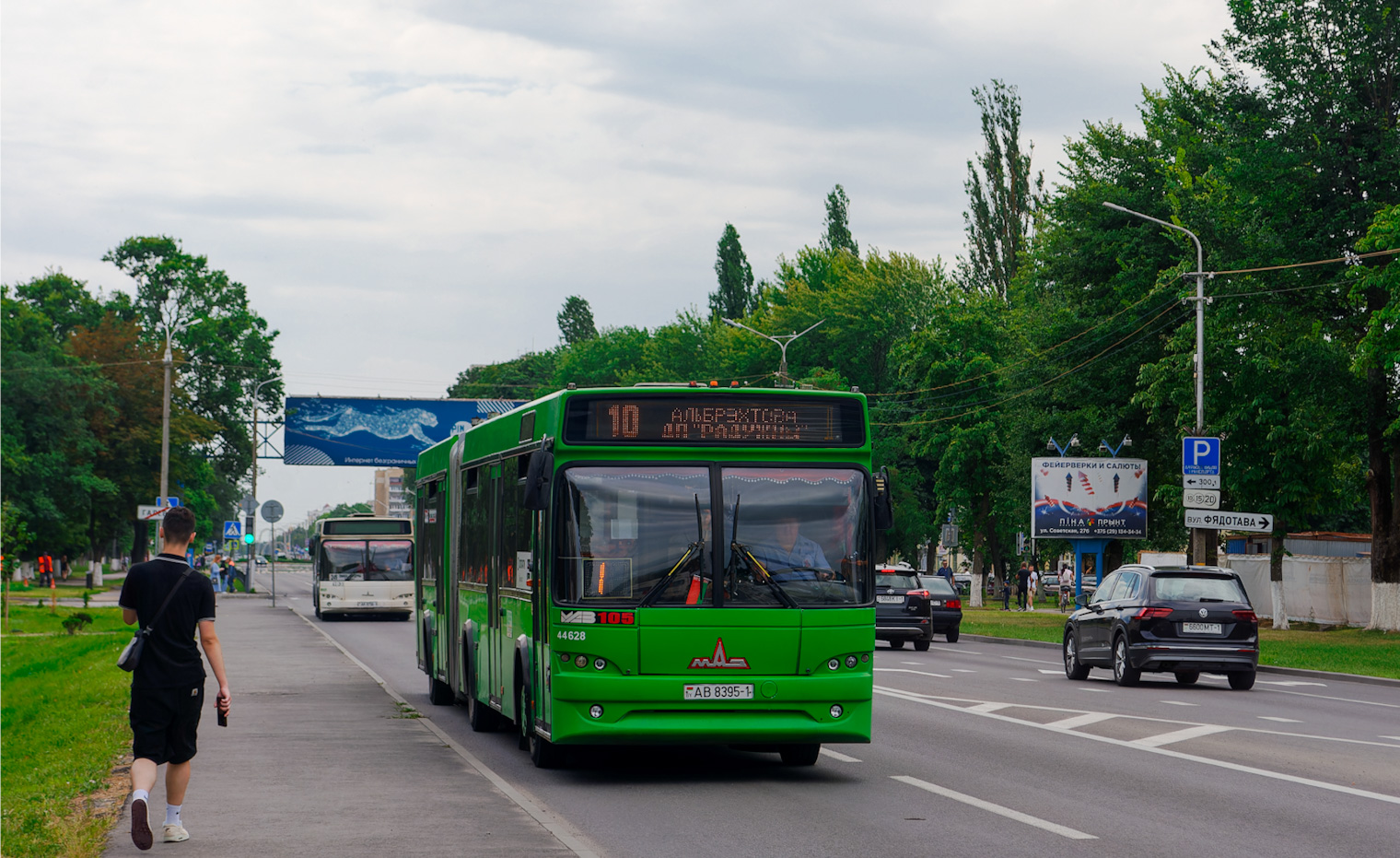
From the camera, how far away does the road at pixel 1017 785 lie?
31.9 ft

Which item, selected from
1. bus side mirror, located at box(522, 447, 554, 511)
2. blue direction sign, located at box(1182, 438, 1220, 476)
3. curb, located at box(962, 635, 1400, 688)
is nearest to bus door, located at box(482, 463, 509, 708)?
bus side mirror, located at box(522, 447, 554, 511)

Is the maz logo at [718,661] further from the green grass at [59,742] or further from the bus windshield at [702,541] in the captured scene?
the green grass at [59,742]

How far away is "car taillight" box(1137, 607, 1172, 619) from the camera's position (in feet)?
75.9

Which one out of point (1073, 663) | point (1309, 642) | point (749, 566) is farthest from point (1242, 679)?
point (1309, 642)

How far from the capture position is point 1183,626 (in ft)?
75.9

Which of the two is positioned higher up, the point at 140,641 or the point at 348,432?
the point at 348,432

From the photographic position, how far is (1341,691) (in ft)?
80.2

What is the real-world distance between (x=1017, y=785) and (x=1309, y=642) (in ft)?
91.5

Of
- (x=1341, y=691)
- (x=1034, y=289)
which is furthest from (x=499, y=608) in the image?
(x=1034, y=289)

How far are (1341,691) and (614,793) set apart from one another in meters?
16.0

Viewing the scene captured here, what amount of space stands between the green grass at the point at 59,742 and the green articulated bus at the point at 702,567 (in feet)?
10.9

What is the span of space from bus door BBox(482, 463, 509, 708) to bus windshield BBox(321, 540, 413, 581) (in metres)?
29.0

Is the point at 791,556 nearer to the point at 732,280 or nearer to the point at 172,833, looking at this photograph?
the point at 172,833

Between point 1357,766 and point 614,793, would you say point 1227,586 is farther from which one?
point 614,793
